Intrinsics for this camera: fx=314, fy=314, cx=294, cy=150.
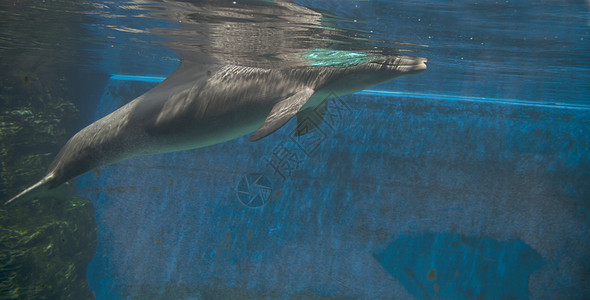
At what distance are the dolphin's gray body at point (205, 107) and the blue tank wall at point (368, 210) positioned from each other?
6.00m

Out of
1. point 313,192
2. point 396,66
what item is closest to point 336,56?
point 396,66

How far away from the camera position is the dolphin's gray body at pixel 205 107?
4.74 meters

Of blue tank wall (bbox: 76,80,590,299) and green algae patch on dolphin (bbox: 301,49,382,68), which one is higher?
green algae patch on dolphin (bbox: 301,49,382,68)

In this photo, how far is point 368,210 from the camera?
428 inches

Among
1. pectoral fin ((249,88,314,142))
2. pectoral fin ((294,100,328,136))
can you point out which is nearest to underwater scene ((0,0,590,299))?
pectoral fin ((294,100,328,136))

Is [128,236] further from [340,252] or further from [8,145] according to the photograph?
[340,252]

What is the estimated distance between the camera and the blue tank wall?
10516 millimetres

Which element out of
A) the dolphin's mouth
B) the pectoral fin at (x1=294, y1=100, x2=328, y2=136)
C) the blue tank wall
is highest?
the dolphin's mouth

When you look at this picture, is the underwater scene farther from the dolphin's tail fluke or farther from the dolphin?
the dolphin's tail fluke

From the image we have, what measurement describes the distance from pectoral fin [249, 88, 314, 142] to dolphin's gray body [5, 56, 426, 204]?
0.03m

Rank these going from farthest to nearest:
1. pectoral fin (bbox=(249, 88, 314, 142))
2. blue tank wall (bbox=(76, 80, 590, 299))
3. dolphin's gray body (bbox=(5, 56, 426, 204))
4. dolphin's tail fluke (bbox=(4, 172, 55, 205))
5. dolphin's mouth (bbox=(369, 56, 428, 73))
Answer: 1. blue tank wall (bbox=(76, 80, 590, 299))
2. dolphin's tail fluke (bbox=(4, 172, 55, 205))
3. dolphin's mouth (bbox=(369, 56, 428, 73))
4. dolphin's gray body (bbox=(5, 56, 426, 204))
5. pectoral fin (bbox=(249, 88, 314, 142))

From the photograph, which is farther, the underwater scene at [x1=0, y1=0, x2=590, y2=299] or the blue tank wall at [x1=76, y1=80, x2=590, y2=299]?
the blue tank wall at [x1=76, y1=80, x2=590, y2=299]

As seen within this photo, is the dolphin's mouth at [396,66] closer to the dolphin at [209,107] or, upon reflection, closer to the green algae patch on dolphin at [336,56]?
the dolphin at [209,107]

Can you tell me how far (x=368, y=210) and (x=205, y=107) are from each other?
25.5ft
